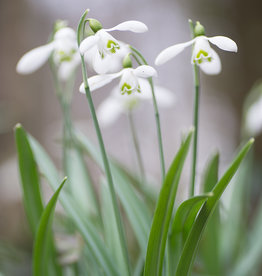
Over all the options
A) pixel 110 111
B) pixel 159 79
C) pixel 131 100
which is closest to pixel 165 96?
pixel 131 100

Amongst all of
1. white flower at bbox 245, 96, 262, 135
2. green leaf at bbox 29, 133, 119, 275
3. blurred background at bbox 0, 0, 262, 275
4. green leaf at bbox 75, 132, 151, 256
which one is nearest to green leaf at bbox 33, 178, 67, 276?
green leaf at bbox 29, 133, 119, 275

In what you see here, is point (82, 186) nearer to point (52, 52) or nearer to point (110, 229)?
point (110, 229)

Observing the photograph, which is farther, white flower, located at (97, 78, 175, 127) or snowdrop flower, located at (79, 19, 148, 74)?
white flower, located at (97, 78, 175, 127)

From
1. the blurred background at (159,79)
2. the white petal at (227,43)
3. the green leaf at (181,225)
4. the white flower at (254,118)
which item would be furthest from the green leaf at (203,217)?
the blurred background at (159,79)

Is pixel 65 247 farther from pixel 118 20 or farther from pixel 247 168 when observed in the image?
pixel 118 20

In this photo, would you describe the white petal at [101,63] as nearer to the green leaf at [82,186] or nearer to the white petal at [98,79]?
the white petal at [98,79]

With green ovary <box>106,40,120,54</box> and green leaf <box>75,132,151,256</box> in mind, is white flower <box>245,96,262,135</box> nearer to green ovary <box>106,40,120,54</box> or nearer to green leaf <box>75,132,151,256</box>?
green leaf <box>75,132,151,256</box>
